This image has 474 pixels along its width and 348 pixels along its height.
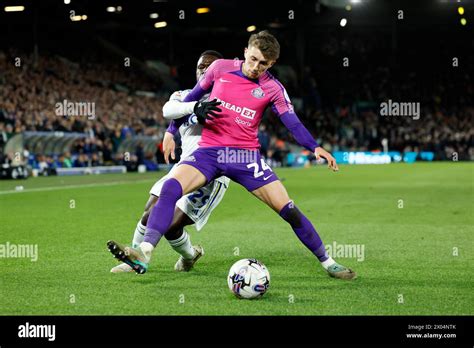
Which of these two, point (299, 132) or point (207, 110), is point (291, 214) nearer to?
point (299, 132)

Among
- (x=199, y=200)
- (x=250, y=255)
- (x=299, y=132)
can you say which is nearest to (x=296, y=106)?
(x=250, y=255)

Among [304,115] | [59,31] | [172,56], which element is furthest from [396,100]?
[59,31]

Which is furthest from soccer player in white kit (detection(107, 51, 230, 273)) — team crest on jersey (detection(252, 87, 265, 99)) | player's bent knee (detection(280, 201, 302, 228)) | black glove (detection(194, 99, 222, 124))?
player's bent knee (detection(280, 201, 302, 228))

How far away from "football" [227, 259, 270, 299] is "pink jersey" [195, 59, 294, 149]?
49.5 inches

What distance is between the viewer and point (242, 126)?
23.7 ft

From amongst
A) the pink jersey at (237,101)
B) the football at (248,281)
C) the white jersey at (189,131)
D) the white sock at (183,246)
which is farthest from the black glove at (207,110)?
the white sock at (183,246)

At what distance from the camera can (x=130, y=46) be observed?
5281 centimetres

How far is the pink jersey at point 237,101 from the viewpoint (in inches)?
282

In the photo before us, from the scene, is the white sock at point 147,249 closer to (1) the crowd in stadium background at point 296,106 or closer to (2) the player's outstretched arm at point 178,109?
(2) the player's outstretched arm at point 178,109

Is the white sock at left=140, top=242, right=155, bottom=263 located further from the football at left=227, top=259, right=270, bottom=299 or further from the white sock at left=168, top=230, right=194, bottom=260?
the white sock at left=168, top=230, right=194, bottom=260

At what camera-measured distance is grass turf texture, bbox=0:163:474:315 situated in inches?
248

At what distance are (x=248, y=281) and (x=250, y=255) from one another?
292cm

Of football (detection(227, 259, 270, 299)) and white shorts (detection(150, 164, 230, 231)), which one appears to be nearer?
football (detection(227, 259, 270, 299))

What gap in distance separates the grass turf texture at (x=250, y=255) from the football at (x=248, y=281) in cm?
10
